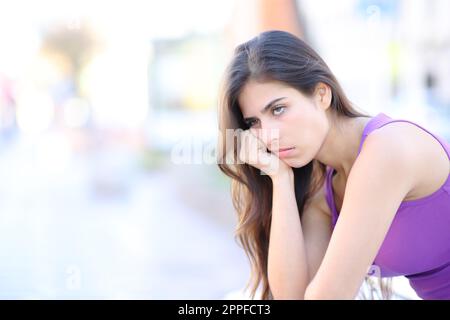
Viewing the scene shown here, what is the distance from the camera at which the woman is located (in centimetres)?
124

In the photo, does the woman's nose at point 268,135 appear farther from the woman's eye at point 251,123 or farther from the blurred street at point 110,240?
the blurred street at point 110,240

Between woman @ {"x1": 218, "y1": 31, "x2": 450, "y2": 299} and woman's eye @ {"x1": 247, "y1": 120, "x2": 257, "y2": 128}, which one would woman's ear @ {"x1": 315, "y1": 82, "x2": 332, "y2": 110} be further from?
Result: woman's eye @ {"x1": 247, "y1": 120, "x2": 257, "y2": 128}

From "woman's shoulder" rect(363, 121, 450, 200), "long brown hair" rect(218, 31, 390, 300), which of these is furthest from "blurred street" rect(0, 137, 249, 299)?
"woman's shoulder" rect(363, 121, 450, 200)

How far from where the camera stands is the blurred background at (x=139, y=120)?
443 cm

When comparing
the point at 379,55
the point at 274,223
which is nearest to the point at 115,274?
the point at 274,223

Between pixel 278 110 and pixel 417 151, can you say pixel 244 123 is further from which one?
pixel 417 151

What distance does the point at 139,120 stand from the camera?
362 inches

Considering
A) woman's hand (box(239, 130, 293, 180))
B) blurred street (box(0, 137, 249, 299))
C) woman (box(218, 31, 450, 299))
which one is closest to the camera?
woman (box(218, 31, 450, 299))

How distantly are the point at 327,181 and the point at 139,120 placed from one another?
775 cm

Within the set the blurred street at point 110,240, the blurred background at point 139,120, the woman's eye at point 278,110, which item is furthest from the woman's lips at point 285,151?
the blurred background at point 139,120

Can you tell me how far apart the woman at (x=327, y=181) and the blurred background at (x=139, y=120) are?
4.58ft

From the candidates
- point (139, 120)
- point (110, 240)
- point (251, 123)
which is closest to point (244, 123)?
point (251, 123)

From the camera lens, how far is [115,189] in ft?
24.4
